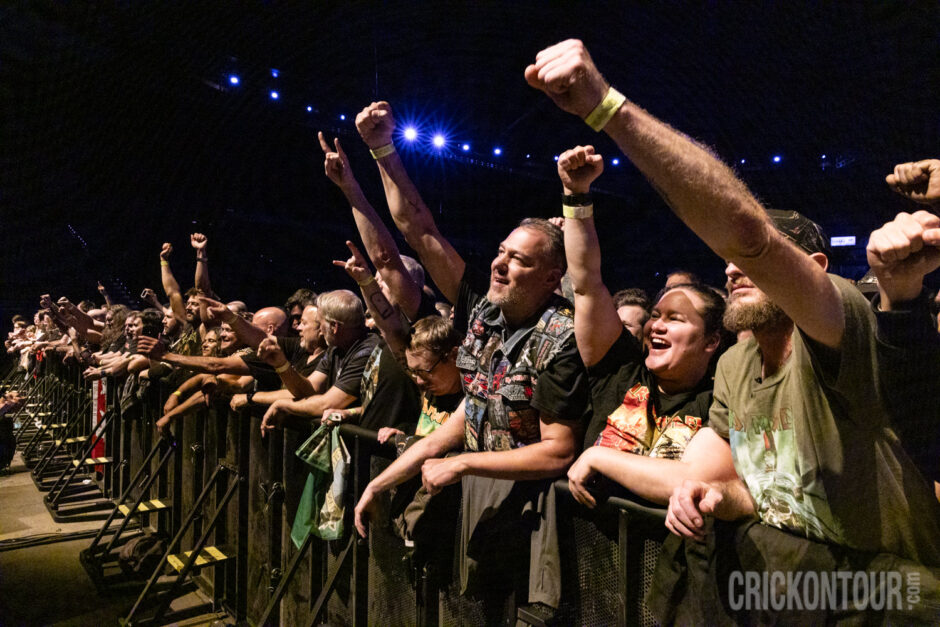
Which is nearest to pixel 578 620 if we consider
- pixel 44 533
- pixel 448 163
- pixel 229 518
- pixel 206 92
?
pixel 229 518

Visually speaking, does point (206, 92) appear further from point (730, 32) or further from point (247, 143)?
point (730, 32)

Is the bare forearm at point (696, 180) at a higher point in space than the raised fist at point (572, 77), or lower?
lower

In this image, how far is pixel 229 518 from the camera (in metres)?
3.87

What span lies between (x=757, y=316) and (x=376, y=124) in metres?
2.08

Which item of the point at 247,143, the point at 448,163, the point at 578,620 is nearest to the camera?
the point at 578,620

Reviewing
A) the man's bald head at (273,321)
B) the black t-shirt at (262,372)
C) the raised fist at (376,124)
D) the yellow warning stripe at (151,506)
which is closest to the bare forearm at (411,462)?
the raised fist at (376,124)

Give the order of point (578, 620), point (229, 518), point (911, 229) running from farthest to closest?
point (229, 518), point (578, 620), point (911, 229)

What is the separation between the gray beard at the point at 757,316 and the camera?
1578 millimetres

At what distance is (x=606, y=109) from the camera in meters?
1.15

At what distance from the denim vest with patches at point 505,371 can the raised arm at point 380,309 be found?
589 mm

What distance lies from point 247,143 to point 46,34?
498 centimetres

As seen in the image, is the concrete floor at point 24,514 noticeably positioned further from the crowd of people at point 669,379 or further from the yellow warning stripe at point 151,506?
the crowd of people at point 669,379

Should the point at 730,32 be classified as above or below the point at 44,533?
above

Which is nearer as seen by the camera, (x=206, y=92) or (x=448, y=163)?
(x=206, y=92)
